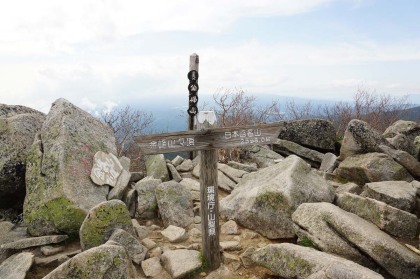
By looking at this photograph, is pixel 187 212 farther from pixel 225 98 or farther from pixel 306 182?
pixel 225 98

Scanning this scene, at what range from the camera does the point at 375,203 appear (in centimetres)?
743

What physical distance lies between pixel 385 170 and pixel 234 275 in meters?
6.47

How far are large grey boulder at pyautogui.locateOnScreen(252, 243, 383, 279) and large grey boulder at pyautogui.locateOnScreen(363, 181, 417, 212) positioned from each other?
11.2 feet

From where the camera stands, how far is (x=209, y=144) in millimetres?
6449

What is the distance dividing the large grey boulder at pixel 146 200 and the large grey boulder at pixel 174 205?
34 centimetres

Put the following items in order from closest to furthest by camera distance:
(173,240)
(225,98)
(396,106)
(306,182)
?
(173,240)
(306,182)
(225,98)
(396,106)

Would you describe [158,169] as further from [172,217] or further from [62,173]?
[62,173]

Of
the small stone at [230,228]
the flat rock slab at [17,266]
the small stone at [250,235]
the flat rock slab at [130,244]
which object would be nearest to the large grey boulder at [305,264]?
the small stone at [250,235]

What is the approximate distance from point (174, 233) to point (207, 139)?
271cm

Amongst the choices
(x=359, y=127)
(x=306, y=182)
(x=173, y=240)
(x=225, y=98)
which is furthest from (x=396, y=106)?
(x=173, y=240)

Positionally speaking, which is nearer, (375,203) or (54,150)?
(375,203)

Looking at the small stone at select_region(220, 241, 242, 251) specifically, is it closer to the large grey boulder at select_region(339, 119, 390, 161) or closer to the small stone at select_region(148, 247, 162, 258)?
the small stone at select_region(148, 247, 162, 258)

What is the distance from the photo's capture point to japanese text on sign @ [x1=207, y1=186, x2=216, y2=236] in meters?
6.66

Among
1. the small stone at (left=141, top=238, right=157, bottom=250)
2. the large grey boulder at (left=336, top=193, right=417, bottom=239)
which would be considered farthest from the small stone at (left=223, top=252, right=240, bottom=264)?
the large grey boulder at (left=336, top=193, right=417, bottom=239)
